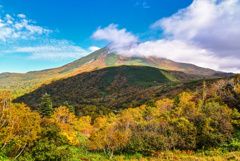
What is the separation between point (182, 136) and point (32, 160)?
30.1m

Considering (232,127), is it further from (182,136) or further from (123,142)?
(123,142)

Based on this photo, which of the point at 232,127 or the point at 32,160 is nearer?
the point at 32,160

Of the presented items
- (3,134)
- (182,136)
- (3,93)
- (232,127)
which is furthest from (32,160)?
(232,127)

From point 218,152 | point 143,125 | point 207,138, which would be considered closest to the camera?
point 218,152

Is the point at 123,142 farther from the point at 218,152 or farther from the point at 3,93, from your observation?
the point at 3,93

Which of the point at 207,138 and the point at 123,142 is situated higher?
the point at 207,138

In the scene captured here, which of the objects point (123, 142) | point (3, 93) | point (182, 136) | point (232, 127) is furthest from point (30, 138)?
point (232, 127)

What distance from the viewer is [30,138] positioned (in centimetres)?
1897

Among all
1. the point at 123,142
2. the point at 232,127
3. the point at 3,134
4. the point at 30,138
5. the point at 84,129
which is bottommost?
the point at 84,129

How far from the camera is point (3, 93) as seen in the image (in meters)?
20.1

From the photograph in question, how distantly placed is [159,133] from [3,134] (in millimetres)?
29840

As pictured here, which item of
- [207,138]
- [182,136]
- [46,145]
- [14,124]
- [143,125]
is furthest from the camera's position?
[143,125]

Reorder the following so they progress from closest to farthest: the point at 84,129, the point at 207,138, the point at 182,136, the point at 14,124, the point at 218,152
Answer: the point at 14,124
the point at 218,152
the point at 207,138
the point at 182,136
the point at 84,129

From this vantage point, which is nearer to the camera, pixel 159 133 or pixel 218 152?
pixel 218 152
